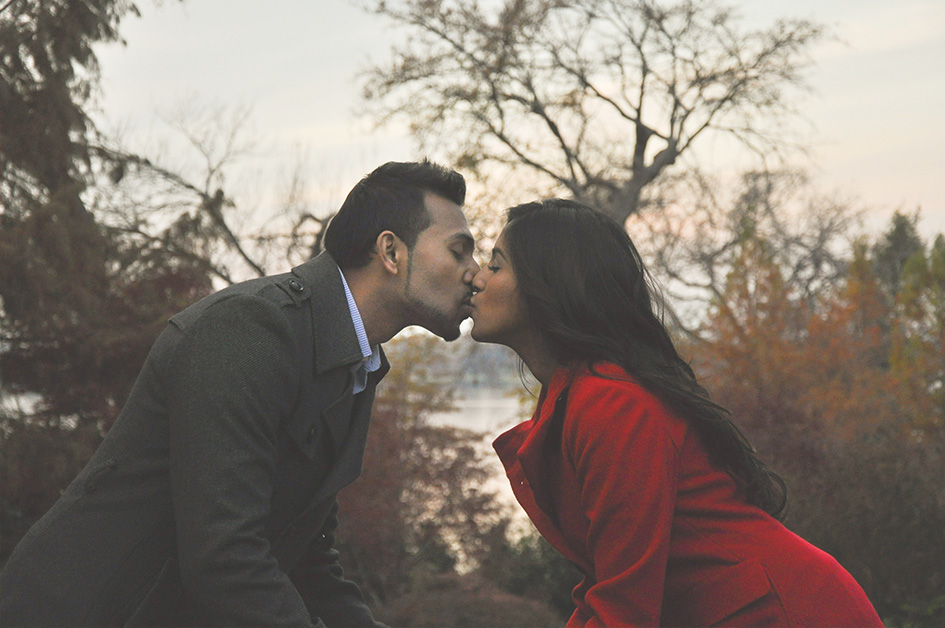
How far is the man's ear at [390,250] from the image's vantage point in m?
2.64

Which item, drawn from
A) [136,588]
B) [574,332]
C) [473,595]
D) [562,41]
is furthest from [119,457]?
[562,41]

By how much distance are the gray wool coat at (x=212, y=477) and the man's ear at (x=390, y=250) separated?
26 cm

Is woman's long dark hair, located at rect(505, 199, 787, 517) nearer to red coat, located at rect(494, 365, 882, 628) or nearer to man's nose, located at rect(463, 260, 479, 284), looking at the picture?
red coat, located at rect(494, 365, 882, 628)

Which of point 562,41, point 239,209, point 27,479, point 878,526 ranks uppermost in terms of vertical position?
point 562,41

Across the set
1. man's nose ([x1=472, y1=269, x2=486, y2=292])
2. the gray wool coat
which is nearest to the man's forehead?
man's nose ([x1=472, y1=269, x2=486, y2=292])

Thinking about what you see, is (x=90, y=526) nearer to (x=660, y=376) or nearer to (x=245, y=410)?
(x=245, y=410)

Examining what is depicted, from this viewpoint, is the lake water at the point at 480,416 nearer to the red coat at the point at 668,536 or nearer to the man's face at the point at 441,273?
the man's face at the point at 441,273

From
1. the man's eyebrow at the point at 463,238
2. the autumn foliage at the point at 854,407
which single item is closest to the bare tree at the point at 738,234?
the autumn foliage at the point at 854,407

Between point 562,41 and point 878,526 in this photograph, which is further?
point 562,41

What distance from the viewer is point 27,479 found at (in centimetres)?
1003

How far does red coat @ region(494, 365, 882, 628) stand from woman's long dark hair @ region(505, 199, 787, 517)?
0.09m

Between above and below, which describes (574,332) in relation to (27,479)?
below

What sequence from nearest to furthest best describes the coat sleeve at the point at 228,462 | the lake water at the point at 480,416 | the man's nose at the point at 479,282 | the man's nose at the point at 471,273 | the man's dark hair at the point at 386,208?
the coat sleeve at the point at 228,462 → the man's nose at the point at 479,282 → the man's dark hair at the point at 386,208 → the man's nose at the point at 471,273 → the lake water at the point at 480,416

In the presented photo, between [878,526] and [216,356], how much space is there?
9.00 m
